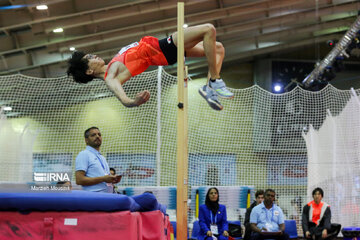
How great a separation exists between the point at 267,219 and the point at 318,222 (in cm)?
107

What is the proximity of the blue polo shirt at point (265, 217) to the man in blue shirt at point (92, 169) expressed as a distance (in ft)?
11.7

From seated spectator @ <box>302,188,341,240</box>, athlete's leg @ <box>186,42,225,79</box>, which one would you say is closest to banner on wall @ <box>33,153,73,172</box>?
seated spectator @ <box>302,188,341,240</box>

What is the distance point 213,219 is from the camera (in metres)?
7.01

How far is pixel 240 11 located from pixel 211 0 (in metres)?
1.11

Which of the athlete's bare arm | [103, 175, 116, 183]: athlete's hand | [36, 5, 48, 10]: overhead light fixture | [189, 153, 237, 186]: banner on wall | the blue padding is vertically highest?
[36, 5, 48, 10]: overhead light fixture

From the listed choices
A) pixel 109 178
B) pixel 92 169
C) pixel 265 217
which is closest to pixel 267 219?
pixel 265 217

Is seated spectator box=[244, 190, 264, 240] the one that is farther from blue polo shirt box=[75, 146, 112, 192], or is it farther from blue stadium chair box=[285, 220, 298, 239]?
blue polo shirt box=[75, 146, 112, 192]

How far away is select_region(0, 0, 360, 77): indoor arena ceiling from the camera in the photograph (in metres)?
11.4

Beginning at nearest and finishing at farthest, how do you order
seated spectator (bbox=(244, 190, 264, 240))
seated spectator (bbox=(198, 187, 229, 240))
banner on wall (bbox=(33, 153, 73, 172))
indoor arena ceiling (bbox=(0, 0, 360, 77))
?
seated spectator (bbox=(198, 187, 229, 240))
seated spectator (bbox=(244, 190, 264, 240))
banner on wall (bbox=(33, 153, 73, 172))
indoor arena ceiling (bbox=(0, 0, 360, 77))

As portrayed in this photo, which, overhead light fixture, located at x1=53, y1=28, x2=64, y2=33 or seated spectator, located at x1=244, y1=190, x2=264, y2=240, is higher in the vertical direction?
overhead light fixture, located at x1=53, y1=28, x2=64, y2=33

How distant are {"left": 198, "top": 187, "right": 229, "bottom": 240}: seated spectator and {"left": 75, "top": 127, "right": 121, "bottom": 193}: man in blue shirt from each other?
112 inches

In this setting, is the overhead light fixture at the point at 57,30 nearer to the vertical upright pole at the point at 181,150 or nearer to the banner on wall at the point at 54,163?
the banner on wall at the point at 54,163

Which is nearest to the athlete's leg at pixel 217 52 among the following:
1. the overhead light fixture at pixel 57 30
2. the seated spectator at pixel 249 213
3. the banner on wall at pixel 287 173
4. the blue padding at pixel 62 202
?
the blue padding at pixel 62 202

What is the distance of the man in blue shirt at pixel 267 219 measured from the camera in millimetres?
7242
